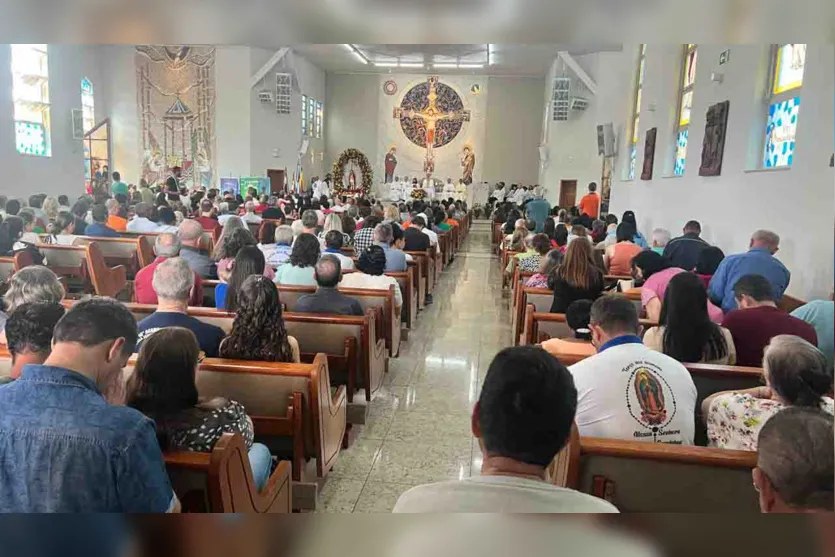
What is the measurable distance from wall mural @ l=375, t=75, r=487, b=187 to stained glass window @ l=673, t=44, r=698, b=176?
1310 cm

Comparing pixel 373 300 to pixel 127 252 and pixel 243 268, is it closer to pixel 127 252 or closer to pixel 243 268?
pixel 243 268

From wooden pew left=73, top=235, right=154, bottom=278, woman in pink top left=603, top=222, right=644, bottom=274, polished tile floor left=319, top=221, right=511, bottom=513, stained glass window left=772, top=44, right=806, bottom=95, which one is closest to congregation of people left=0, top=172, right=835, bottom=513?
polished tile floor left=319, top=221, right=511, bottom=513

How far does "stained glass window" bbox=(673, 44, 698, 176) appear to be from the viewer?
317 inches

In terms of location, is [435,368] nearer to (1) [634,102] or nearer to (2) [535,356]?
(2) [535,356]

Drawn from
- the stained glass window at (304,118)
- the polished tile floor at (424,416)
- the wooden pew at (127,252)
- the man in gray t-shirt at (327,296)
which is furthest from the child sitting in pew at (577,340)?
the stained glass window at (304,118)

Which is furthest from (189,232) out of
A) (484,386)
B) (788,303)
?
(788,303)

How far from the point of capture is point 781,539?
0.44 metres

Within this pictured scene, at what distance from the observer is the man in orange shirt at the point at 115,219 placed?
6633 mm

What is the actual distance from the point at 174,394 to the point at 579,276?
109 inches

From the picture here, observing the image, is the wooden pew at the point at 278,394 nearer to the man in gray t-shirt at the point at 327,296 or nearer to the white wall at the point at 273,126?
the man in gray t-shirt at the point at 327,296

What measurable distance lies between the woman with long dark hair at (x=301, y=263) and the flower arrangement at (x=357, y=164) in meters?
17.4

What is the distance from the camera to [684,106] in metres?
8.41
